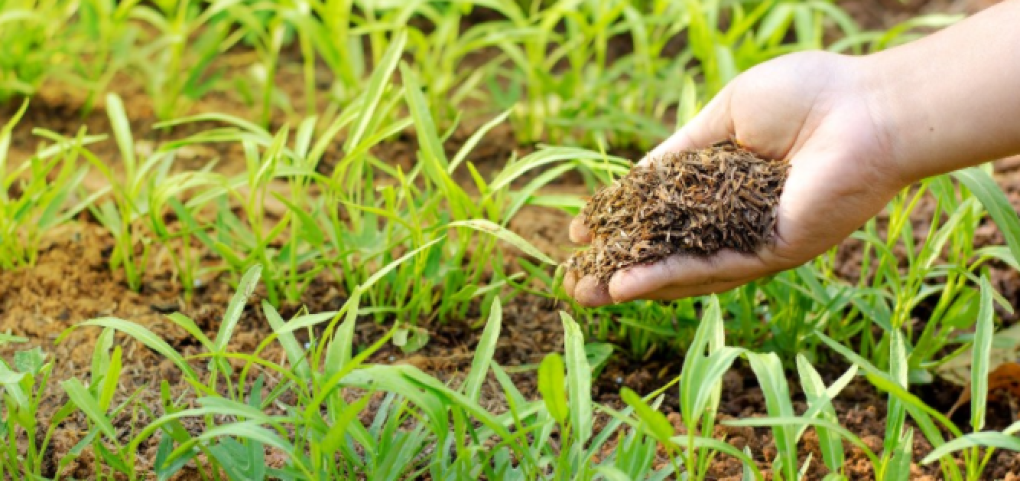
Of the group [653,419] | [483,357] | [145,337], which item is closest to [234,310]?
[145,337]

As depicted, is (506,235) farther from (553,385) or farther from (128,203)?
(128,203)

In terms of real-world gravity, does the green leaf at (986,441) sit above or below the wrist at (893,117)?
below

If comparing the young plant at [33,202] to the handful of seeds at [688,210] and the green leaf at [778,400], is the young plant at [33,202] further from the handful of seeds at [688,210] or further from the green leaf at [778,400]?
the green leaf at [778,400]

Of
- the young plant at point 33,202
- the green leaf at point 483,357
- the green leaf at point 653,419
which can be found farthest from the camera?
the young plant at point 33,202

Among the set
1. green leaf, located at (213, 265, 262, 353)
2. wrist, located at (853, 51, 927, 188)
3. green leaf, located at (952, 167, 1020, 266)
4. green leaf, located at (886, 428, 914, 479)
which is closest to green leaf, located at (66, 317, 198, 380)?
green leaf, located at (213, 265, 262, 353)

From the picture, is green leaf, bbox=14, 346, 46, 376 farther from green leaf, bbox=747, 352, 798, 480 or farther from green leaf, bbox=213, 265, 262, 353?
green leaf, bbox=747, 352, 798, 480

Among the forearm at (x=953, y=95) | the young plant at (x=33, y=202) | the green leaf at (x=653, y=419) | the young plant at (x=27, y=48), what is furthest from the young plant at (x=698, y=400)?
the young plant at (x=27, y=48)

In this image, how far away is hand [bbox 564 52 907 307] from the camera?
1.61 metres

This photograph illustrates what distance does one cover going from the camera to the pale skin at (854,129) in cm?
152

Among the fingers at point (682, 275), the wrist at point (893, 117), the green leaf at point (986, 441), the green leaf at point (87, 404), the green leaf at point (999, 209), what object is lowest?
the green leaf at point (87, 404)

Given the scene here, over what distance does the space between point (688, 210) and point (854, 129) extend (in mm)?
281

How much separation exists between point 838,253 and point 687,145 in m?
0.68

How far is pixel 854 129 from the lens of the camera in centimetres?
161

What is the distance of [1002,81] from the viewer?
1.49 m
